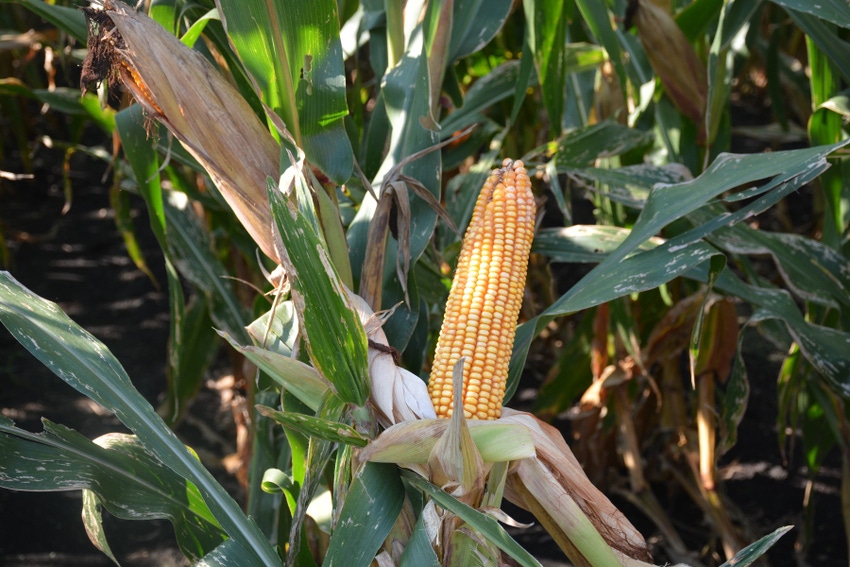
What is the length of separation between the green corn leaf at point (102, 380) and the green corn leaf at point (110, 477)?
9 cm

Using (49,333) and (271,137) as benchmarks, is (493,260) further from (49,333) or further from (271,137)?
(49,333)

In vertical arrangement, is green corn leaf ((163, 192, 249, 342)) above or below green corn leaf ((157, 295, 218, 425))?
above

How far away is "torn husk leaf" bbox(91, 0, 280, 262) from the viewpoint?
42.8 inches

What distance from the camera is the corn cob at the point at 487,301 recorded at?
1046mm

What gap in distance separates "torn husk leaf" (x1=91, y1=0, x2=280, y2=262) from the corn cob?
317 millimetres

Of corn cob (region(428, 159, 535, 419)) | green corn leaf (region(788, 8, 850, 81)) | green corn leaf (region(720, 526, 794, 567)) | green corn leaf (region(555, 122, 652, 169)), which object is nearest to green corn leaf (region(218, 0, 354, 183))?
corn cob (region(428, 159, 535, 419))

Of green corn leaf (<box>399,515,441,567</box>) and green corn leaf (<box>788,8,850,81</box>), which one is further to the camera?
green corn leaf (<box>788,8,850,81</box>)

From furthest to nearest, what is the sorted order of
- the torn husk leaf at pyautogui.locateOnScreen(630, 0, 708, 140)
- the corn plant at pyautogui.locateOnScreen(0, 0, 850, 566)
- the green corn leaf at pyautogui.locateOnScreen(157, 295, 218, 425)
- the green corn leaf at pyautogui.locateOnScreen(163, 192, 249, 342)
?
the green corn leaf at pyautogui.locateOnScreen(157, 295, 218, 425) → the green corn leaf at pyautogui.locateOnScreen(163, 192, 249, 342) → the torn husk leaf at pyautogui.locateOnScreen(630, 0, 708, 140) → the corn plant at pyautogui.locateOnScreen(0, 0, 850, 566)

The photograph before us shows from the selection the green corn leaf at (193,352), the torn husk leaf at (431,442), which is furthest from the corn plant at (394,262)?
the green corn leaf at (193,352)

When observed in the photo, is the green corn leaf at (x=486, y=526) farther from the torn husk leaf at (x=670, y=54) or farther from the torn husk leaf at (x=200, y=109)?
the torn husk leaf at (x=670, y=54)

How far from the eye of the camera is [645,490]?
91.8 inches

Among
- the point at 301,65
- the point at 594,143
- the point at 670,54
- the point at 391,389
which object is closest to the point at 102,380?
the point at 391,389

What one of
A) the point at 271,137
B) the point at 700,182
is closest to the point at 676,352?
the point at 700,182

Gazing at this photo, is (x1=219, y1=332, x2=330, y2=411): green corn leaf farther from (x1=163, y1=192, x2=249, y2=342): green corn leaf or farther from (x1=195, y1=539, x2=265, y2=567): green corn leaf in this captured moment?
(x1=163, y1=192, x2=249, y2=342): green corn leaf
